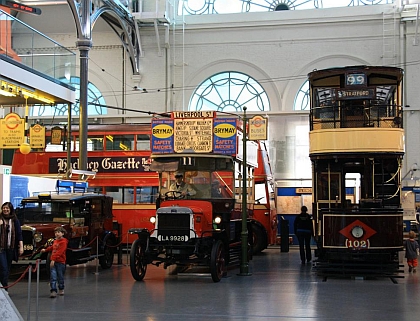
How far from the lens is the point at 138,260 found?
55.9 ft

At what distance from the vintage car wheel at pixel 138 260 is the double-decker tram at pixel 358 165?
440 cm

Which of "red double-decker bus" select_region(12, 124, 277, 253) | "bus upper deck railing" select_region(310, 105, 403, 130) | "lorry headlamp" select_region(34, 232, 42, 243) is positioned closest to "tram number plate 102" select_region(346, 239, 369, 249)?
"bus upper deck railing" select_region(310, 105, 403, 130)

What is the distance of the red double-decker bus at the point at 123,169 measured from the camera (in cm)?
2659

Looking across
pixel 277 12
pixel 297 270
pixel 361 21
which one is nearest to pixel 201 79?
pixel 277 12

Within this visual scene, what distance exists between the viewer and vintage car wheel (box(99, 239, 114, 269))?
66.4ft

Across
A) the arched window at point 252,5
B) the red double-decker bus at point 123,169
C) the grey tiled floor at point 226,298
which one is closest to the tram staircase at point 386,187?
the grey tiled floor at point 226,298

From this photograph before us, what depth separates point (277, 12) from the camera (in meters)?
34.4

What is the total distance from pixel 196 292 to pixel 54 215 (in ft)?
18.2

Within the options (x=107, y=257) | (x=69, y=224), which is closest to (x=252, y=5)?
(x=107, y=257)

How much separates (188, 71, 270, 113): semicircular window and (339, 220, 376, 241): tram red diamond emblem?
58.0ft

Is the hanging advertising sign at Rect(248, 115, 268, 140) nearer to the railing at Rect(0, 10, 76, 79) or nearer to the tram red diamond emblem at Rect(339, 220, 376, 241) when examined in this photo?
the tram red diamond emblem at Rect(339, 220, 376, 241)

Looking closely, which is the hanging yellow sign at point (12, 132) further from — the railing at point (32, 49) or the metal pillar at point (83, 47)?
the metal pillar at point (83, 47)

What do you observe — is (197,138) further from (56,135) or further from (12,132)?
(56,135)

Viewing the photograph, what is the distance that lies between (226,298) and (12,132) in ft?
35.2
